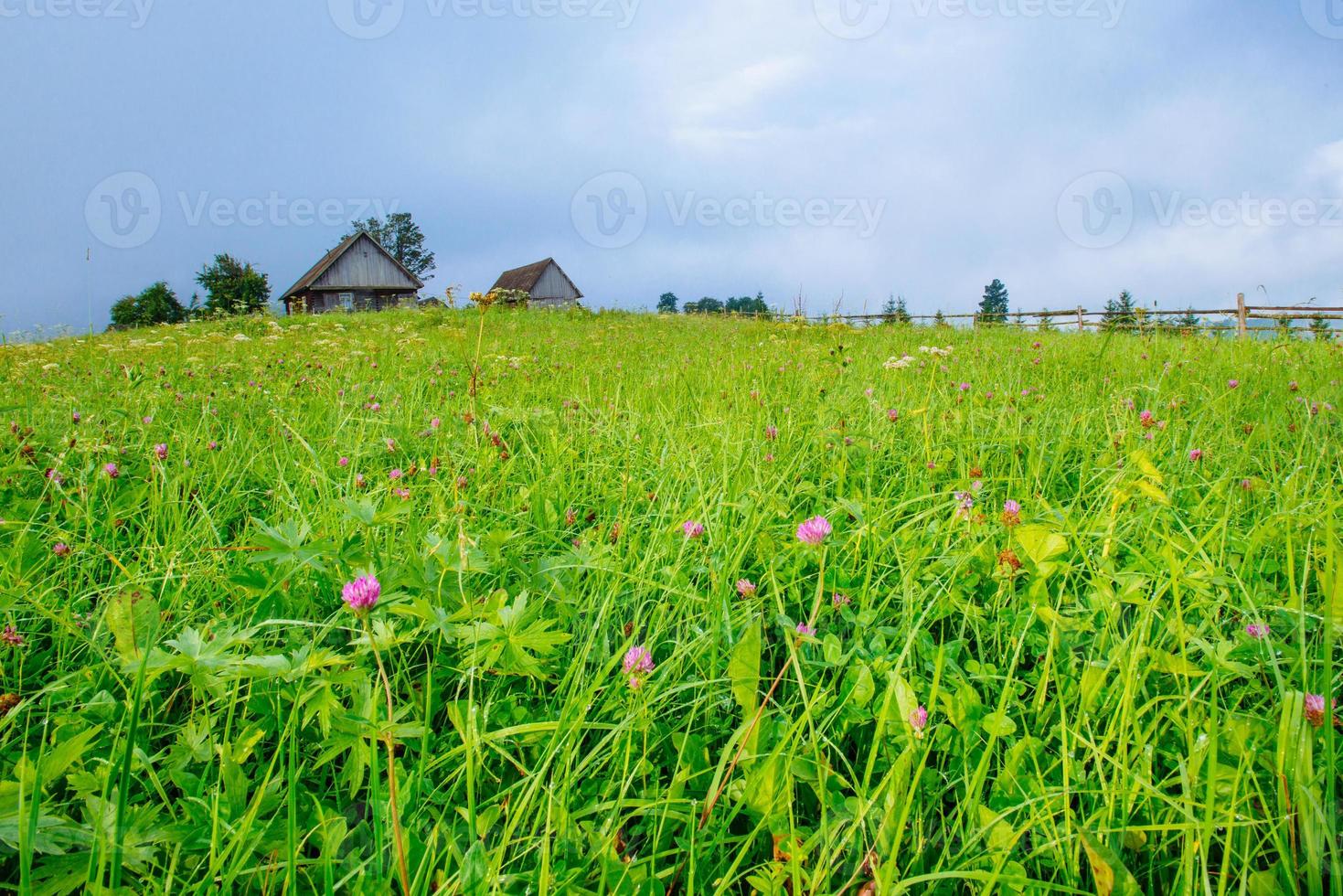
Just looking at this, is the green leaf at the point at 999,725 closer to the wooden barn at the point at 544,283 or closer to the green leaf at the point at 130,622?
the green leaf at the point at 130,622

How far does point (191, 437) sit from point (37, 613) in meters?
1.27

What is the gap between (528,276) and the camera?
46.3 m

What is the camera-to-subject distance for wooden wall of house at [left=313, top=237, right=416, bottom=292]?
130 feet

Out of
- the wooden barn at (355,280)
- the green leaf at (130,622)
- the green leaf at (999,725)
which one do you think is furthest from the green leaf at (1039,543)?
the wooden barn at (355,280)

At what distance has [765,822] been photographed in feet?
2.93

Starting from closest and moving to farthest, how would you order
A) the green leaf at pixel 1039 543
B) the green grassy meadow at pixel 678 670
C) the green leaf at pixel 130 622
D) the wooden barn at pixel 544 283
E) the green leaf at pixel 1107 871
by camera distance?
the green leaf at pixel 1107 871 → the green grassy meadow at pixel 678 670 → the green leaf at pixel 130 622 → the green leaf at pixel 1039 543 → the wooden barn at pixel 544 283

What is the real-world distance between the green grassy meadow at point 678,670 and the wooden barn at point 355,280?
1630 inches

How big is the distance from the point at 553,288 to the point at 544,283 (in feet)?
3.56

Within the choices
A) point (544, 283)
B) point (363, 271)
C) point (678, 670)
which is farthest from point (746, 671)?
point (544, 283)

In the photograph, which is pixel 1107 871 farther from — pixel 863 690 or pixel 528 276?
pixel 528 276

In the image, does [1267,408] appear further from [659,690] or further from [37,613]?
[37,613]

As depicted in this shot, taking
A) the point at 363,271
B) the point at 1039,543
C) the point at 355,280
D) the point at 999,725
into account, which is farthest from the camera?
the point at 363,271

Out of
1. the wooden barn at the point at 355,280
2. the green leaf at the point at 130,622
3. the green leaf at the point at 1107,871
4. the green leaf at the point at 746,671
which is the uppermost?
the wooden barn at the point at 355,280

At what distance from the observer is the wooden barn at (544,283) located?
4544 centimetres
